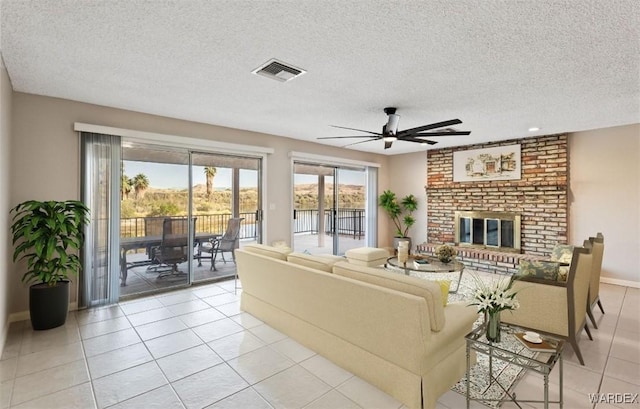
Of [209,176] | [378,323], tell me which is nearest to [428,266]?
[378,323]

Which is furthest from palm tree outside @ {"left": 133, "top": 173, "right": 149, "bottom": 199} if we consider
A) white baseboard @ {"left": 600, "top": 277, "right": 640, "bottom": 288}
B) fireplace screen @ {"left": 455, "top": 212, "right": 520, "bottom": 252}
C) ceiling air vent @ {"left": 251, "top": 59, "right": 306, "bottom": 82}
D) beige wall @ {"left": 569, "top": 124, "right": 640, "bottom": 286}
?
white baseboard @ {"left": 600, "top": 277, "right": 640, "bottom": 288}

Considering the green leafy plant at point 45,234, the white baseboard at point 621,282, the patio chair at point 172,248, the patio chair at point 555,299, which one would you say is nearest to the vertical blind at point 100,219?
the green leafy plant at point 45,234

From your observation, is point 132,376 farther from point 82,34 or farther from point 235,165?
point 235,165

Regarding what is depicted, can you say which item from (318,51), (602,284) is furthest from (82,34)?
(602,284)

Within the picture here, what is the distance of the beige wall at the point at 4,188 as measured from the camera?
271 centimetres

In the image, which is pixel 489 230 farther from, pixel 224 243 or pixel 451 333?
pixel 224 243

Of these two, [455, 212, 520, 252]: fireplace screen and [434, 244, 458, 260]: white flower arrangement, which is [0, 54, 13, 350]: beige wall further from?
[455, 212, 520, 252]: fireplace screen

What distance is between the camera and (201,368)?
246cm

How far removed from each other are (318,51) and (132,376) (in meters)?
2.97

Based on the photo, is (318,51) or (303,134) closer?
(318,51)

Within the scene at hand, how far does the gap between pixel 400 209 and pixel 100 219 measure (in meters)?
6.27

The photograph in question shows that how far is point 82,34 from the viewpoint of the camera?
2217 millimetres

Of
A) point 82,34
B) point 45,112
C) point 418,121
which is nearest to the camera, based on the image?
point 82,34

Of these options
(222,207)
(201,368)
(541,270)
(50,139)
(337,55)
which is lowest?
(201,368)
